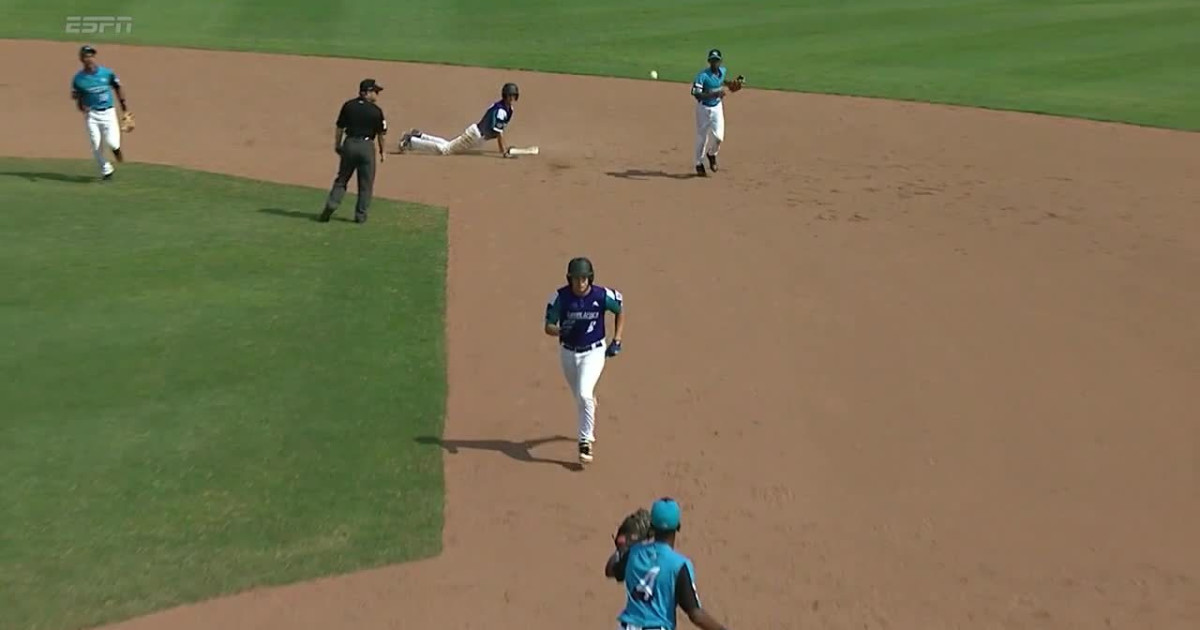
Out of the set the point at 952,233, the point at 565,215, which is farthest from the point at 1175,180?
the point at 565,215

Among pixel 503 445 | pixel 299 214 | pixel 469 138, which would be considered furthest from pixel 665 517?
pixel 469 138

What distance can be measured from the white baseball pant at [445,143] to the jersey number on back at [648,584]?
16953mm

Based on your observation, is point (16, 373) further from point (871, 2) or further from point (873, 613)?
point (871, 2)

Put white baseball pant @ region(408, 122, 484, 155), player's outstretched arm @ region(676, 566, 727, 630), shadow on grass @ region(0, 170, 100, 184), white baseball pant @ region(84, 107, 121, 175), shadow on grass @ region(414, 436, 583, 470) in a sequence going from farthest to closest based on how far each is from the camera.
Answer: white baseball pant @ region(408, 122, 484, 155) → shadow on grass @ region(0, 170, 100, 184) → white baseball pant @ region(84, 107, 121, 175) → shadow on grass @ region(414, 436, 583, 470) → player's outstretched arm @ region(676, 566, 727, 630)

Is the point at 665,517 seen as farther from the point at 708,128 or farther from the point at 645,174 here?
the point at 645,174

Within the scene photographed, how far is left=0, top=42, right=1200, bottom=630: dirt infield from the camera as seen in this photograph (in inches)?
391

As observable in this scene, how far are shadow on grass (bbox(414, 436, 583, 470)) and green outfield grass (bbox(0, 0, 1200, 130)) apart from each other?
18.7m

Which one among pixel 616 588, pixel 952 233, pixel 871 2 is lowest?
pixel 616 588

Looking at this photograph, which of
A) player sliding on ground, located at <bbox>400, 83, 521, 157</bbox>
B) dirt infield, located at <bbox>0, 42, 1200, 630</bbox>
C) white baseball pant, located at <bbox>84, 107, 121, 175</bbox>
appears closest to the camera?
dirt infield, located at <bbox>0, 42, 1200, 630</bbox>

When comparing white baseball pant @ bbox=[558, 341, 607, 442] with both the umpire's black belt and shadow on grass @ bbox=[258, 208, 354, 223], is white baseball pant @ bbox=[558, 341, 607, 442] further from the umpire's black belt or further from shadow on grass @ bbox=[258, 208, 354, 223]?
shadow on grass @ bbox=[258, 208, 354, 223]

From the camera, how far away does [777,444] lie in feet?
40.4

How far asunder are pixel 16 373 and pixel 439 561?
226 inches

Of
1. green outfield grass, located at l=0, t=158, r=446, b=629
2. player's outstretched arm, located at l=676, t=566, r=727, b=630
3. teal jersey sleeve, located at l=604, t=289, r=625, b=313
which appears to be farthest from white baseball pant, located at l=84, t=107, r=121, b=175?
player's outstretched arm, located at l=676, t=566, r=727, b=630

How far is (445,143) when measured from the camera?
2403 centimetres
